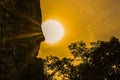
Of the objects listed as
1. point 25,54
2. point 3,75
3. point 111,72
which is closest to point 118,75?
point 111,72

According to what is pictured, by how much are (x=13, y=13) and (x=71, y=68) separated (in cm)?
2126

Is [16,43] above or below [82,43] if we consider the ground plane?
below

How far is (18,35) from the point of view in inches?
1232

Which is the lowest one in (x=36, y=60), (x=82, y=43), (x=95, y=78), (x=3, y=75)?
(x=3, y=75)

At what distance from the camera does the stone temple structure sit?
88.1 ft

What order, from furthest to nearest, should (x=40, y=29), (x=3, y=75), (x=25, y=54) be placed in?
(x=40, y=29) < (x=25, y=54) < (x=3, y=75)

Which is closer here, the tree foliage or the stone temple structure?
the stone temple structure

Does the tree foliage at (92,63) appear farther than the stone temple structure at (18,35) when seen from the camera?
Yes

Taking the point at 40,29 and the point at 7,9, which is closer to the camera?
the point at 7,9

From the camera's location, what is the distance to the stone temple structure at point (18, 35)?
88.1ft

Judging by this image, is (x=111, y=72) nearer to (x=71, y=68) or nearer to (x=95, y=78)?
(x=95, y=78)

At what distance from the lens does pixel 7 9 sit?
27.8 m

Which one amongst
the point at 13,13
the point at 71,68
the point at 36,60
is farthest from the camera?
the point at 71,68

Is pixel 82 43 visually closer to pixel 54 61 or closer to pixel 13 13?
pixel 54 61
